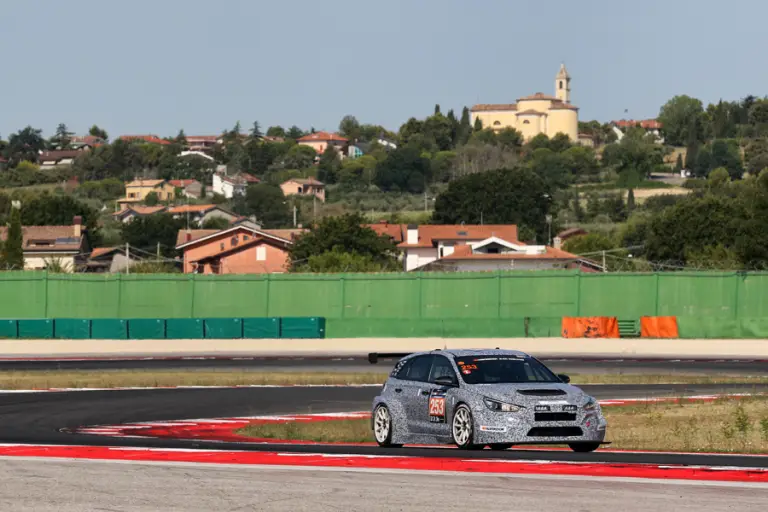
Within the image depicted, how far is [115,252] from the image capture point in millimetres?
136750

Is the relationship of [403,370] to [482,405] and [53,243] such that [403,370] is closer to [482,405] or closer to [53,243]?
[482,405]

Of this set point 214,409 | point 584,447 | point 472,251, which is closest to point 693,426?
point 584,447

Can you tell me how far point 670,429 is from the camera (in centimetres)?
2412

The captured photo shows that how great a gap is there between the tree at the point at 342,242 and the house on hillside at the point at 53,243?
1002 inches

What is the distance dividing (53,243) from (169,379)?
4041 inches

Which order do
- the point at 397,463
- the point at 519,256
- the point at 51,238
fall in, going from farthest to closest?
the point at 51,238 < the point at 519,256 < the point at 397,463

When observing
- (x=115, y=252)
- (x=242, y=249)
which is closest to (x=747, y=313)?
(x=242, y=249)

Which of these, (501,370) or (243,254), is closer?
(501,370)

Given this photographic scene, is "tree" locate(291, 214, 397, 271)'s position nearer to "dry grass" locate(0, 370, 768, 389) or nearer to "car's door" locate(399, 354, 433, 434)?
"dry grass" locate(0, 370, 768, 389)

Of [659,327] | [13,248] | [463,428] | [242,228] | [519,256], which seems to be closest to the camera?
[463,428]

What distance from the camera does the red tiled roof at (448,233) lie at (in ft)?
442

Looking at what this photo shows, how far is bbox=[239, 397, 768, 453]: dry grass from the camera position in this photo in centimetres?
2169

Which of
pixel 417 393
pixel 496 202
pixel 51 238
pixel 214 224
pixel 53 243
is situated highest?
pixel 496 202

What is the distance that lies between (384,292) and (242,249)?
5808 cm
